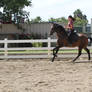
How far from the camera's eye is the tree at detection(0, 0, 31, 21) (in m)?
36.5

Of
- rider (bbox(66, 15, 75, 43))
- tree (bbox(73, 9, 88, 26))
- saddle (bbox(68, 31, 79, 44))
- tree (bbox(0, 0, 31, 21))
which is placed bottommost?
saddle (bbox(68, 31, 79, 44))

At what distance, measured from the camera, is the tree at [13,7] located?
36.5 meters

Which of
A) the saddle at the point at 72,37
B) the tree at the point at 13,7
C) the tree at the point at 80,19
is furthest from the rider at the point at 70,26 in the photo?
the tree at the point at 80,19

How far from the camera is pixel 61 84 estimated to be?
755 cm

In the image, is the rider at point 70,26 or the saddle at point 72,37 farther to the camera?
the saddle at point 72,37

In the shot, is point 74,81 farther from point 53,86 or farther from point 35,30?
point 35,30

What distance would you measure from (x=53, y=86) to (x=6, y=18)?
105ft

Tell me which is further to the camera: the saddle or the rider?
the saddle

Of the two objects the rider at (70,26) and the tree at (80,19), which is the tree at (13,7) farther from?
the tree at (80,19)

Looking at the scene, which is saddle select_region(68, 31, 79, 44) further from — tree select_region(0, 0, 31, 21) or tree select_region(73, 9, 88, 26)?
tree select_region(73, 9, 88, 26)

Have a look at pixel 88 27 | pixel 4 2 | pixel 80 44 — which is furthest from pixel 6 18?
pixel 80 44

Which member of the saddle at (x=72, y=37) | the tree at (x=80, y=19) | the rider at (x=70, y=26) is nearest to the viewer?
the rider at (x=70, y=26)

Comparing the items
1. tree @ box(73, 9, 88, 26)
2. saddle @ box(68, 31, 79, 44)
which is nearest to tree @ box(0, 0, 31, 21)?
saddle @ box(68, 31, 79, 44)

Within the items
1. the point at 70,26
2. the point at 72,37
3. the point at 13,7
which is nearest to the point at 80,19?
the point at 13,7
